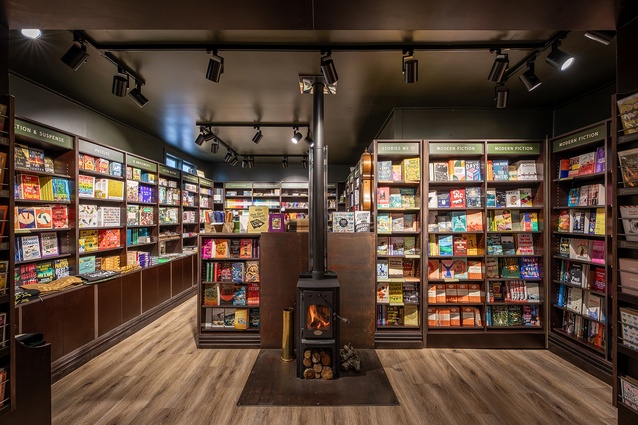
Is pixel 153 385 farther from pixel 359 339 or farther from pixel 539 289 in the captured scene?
pixel 539 289

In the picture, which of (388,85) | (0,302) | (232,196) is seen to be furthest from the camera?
(232,196)

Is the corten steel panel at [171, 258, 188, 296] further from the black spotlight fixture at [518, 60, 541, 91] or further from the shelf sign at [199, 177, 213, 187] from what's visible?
the black spotlight fixture at [518, 60, 541, 91]

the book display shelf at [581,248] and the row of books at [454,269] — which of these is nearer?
the book display shelf at [581,248]

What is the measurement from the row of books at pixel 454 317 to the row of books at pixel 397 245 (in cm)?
82

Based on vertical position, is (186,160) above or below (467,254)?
above

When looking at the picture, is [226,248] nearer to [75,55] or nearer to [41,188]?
[41,188]

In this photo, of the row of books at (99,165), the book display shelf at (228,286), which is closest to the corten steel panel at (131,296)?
the book display shelf at (228,286)

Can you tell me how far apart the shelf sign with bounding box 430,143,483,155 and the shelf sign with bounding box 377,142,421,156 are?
0.71ft

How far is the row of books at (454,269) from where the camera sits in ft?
12.1

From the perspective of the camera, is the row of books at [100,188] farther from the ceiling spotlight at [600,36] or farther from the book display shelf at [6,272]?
the ceiling spotlight at [600,36]

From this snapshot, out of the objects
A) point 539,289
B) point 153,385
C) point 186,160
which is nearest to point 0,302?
point 153,385

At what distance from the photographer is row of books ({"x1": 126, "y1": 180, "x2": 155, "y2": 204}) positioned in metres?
4.62

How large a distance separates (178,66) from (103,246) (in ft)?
9.31

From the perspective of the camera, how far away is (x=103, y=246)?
4082mm
